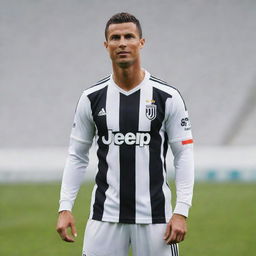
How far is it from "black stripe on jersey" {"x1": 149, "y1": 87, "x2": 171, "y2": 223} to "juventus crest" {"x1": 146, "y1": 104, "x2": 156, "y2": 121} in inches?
0.7

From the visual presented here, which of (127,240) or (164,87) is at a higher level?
(164,87)

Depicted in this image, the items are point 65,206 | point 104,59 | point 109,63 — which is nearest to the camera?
point 65,206

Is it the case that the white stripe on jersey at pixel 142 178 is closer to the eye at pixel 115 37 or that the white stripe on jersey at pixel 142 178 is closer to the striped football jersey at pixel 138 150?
the striped football jersey at pixel 138 150

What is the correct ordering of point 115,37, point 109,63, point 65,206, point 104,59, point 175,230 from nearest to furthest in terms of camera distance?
point 175,230
point 115,37
point 65,206
point 109,63
point 104,59

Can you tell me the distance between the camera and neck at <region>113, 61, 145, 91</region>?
11.9 ft

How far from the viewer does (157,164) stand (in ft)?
11.9

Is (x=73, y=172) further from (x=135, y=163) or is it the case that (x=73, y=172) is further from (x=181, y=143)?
(x=181, y=143)

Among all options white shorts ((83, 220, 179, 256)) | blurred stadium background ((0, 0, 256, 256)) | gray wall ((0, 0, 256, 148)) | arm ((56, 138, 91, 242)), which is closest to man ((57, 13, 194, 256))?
white shorts ((83, 220, 179, 256))

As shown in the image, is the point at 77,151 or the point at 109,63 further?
the point at 109,63

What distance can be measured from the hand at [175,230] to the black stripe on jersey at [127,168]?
0.63 ft

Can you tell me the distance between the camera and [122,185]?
3.63 meters

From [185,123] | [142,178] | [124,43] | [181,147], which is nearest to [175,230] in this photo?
[142,178]

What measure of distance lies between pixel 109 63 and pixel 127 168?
12.6 metres
